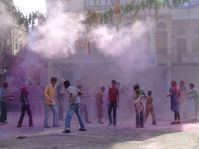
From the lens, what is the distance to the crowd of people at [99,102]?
622 inches

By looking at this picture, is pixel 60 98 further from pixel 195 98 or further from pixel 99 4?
pixel 99 4

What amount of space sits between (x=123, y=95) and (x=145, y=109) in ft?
14.0

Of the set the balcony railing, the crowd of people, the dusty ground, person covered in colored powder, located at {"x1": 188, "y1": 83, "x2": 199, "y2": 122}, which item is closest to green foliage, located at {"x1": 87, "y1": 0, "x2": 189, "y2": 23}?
the crowd of people

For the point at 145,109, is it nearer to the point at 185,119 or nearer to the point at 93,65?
the point at 185,119

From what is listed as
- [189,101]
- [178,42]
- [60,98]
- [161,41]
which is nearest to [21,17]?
[60,98]

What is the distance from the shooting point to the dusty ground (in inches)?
490

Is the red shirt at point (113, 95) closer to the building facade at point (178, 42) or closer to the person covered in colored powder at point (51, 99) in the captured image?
the person covered in colored powder at point (51, 99)

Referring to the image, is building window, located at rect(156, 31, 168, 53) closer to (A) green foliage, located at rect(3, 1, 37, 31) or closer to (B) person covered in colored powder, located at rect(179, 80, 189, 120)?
(A) green foliage, located at rect(3, 1, 37, 31)

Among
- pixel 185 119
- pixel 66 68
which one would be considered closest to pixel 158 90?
pixel 66 68

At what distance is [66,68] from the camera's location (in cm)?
3444

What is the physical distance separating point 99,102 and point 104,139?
688 cm

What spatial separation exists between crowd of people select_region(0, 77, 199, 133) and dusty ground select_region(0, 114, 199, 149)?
2.64ft

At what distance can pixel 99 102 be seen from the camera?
67.5 feet

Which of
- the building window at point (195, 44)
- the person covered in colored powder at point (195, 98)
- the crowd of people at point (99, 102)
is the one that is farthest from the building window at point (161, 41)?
the person covered in colored powder at point (195, 98)
